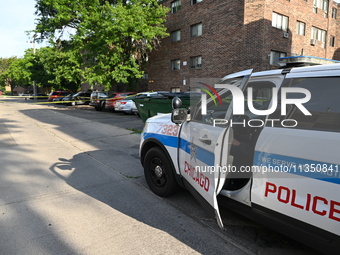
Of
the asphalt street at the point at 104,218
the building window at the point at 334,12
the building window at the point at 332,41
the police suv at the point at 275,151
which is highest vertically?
the building window at the point at 334,12

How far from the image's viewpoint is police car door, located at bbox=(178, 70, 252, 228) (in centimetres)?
226

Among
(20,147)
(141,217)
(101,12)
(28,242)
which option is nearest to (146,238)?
(141,217)

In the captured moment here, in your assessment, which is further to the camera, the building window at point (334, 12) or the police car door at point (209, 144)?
the building window at point (334, 12)

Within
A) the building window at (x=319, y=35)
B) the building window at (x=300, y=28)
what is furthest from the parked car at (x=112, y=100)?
the building window at (x=319, y=35)

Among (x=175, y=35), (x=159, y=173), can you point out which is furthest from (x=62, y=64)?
(x=159, y=173)

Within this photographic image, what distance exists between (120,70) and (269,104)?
63.2 ft

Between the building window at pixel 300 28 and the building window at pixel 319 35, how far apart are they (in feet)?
4.80

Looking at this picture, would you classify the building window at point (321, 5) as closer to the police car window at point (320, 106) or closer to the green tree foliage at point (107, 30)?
the green tree foliage at point (107, 30)

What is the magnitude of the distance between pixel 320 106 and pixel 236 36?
16249 mm

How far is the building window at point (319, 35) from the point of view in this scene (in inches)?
824

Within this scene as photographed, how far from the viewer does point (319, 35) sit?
21.5 m

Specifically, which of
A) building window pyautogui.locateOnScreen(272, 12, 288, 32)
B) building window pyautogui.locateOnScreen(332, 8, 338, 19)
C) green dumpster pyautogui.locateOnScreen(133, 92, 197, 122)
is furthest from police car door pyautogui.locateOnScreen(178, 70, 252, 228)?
building window pyautogui.locateOnScreen(332, 8, 338, 19)

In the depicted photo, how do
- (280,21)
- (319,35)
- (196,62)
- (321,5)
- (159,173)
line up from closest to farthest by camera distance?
1. (159,173)
2. (280,21)
3. (196,62)
4. (321,5)
5. (319,35)

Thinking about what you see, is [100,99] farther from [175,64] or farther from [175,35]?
[175,35]
